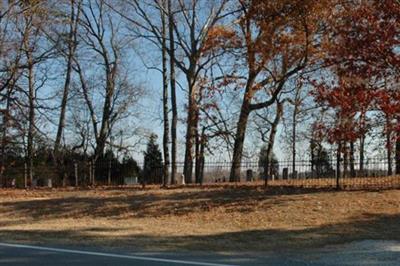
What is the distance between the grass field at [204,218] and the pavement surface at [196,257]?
0.96 meters

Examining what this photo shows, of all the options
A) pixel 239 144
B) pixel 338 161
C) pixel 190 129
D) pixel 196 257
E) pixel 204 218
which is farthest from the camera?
pixel 190 129

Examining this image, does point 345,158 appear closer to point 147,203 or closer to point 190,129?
point 147,203

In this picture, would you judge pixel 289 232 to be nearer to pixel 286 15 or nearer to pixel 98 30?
pixel 286 15

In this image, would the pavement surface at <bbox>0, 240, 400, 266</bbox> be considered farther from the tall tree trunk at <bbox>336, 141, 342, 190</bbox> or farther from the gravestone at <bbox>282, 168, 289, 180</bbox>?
the gravestone at <bbox>282, 168, 289, 180</bbox>

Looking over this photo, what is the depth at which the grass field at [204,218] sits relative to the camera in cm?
1305

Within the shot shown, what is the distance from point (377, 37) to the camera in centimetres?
1684

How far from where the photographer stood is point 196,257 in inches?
414

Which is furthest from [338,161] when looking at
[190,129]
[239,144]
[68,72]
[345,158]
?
[68,72]

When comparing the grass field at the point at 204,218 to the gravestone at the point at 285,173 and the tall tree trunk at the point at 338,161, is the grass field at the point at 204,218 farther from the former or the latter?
the gravestone at the point at 285,173

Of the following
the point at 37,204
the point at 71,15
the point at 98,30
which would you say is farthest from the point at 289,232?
the point at 98,30

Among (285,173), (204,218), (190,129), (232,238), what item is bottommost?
(232,238)

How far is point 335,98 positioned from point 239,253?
8.13 m

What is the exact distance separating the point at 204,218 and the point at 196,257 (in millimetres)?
6397

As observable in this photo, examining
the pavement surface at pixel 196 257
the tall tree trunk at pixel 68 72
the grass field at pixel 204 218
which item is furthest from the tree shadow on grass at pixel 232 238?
the tall tree trunk at pixel 68 72
